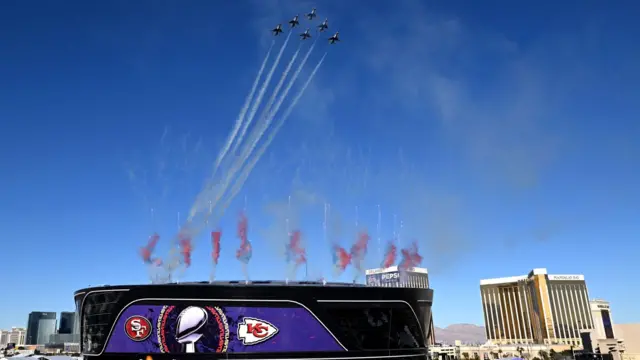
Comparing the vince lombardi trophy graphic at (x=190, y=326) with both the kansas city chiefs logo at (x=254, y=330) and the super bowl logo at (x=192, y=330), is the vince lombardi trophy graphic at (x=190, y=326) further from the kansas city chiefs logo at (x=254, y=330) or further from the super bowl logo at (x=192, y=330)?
the kansas city chiefs logo at (x=254, y=330)

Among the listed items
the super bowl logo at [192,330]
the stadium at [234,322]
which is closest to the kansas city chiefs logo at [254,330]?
the stadium at [234,322]

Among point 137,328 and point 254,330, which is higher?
point 137,328

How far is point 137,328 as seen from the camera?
1610 inches

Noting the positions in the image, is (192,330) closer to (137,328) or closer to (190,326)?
(190,326)

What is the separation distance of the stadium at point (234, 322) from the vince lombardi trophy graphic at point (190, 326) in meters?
0.08

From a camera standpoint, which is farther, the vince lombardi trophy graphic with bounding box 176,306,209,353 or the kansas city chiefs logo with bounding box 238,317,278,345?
the kansas city chiefs logo with bounding box 238,317,278,345

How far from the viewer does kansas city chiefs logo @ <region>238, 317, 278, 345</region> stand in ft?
134

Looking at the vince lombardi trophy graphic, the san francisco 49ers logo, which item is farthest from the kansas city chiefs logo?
the san francisco 49ers logo

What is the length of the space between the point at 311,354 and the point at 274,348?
11.1ft

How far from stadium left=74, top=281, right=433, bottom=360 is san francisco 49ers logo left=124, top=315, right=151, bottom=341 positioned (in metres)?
0.07

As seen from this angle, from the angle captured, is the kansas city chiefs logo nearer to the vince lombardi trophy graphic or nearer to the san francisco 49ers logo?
the vince lombardi trophy graphic

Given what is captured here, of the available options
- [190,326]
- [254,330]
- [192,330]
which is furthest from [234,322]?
[190,326]

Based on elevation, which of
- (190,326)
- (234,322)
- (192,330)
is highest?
(234,322)

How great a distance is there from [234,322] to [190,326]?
12.7 ft
